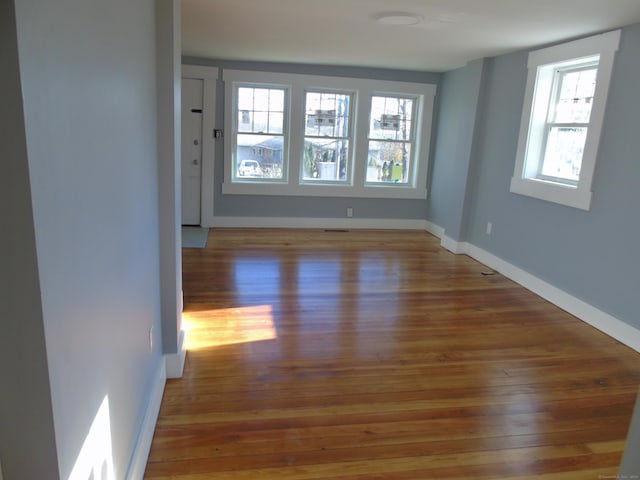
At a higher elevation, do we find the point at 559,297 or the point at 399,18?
A: the point at 399,18

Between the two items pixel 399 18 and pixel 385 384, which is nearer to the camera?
pixel 385 384

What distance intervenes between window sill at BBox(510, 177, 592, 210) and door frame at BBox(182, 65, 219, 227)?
381 centimetres

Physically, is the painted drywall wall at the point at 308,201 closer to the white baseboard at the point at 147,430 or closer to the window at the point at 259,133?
the window at the point at 259,133

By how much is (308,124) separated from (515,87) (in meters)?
2.78

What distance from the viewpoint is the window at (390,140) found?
6.76 metres

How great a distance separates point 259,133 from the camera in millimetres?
6500

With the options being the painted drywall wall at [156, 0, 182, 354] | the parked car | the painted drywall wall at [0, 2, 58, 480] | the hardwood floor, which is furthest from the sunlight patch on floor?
the parked car

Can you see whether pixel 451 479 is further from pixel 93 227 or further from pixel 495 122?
pixel 495 122

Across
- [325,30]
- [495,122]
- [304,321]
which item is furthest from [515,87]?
[304,321]

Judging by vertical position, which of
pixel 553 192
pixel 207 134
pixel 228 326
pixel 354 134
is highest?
pixel 354 134

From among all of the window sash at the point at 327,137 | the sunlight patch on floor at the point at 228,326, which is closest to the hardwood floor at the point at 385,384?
the sunlight patch on floor at the point at 228,326

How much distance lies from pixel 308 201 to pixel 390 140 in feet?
4.87

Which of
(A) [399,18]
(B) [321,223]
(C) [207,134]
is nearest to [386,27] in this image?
(A) [399,18]

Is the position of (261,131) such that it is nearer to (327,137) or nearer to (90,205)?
(327,137)
